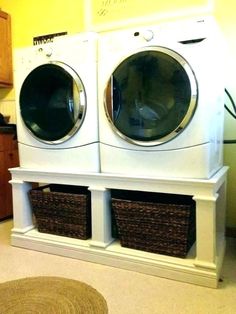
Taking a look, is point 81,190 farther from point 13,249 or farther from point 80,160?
point 13,249

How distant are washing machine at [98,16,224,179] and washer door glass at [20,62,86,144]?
158 millimetres

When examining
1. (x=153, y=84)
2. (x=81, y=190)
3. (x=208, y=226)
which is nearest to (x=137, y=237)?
(x=208, y=226)

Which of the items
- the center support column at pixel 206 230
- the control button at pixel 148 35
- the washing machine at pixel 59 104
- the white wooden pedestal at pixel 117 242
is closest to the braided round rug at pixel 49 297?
the white wooden pedestal at pixel 117 242

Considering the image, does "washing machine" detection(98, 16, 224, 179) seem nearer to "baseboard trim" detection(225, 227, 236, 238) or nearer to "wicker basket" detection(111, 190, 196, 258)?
"wicker basket" detection(111, 190, 196, 258)

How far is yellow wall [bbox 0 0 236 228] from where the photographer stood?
2039 mm

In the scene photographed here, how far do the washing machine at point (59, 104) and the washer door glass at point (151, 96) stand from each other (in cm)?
16

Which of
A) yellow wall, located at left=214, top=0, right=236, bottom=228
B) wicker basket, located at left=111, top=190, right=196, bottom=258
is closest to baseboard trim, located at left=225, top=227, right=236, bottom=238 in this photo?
yellow wall, located at left=214, top=0, right=236, bottom=228

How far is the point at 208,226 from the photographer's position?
4.70 ft

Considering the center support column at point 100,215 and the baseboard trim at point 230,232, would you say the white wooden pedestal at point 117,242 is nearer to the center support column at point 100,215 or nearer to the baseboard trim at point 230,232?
the center support column at point 100,215

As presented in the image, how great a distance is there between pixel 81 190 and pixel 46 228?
0.34 m

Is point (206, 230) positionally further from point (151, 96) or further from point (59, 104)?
point (59, 104)

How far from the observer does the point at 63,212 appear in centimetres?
186

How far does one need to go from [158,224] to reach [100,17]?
179 centimetres

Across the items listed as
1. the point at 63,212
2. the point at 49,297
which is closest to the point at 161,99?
the point at 63,212
